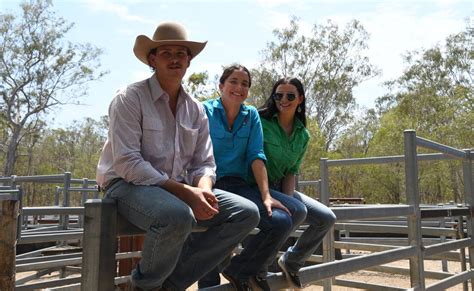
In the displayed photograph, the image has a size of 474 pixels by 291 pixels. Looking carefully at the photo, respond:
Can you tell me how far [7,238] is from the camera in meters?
1.88

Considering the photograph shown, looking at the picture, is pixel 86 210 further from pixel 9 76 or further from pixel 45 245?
pixel 9 76

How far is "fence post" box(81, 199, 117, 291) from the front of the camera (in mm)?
1496

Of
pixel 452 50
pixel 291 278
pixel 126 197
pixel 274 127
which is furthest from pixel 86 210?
pixel 452 50

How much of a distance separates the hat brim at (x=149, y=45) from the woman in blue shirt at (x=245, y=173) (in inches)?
16.5

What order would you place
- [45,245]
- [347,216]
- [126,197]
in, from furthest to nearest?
[45,245], [347,216], [126,197]

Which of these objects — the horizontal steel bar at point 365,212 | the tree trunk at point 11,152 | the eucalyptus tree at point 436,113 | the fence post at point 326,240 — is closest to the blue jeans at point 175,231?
the horizontal steel bar at point 365,212

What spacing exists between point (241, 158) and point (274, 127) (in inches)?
15.5

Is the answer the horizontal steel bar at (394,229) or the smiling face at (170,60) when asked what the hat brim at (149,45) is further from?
the horizontal steel bar at (394,229)

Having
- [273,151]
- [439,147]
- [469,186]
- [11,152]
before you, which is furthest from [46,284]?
[11,152]

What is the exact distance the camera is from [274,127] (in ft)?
8.67

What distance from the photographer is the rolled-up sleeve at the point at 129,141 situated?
1.70m

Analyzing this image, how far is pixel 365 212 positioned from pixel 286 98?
79cm

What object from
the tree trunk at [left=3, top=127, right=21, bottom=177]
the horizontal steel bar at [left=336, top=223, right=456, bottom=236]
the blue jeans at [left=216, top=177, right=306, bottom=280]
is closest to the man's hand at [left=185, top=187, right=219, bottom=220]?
the blue jeans at [left=216, top=177, right=306, bottom=280]

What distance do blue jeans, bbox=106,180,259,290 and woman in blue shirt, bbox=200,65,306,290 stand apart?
0.85 ft
